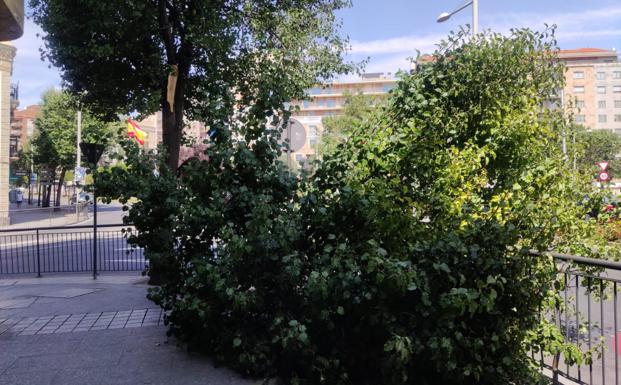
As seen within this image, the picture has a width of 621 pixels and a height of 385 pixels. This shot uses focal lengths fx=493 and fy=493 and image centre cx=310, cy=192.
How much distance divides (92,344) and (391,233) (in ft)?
11.2

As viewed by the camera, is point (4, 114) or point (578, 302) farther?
point (4, 114)

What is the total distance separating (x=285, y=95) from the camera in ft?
15.4

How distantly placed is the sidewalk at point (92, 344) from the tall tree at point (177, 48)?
259 cm

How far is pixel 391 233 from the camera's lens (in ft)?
13.1

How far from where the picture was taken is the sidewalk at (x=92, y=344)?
422 cm

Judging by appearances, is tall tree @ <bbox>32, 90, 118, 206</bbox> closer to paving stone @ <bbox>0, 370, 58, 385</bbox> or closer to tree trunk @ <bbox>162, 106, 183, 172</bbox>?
tree trunk @ <bbox>162, 106, 183, 172</bbox>

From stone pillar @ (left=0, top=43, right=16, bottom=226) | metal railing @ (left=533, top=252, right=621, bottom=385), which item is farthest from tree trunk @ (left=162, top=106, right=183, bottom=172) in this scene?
stone pillar @ (left=0, top=43, right=16, bottom=226)

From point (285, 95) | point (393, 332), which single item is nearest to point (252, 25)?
point (285, 95)

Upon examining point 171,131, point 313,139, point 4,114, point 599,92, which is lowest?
point 171,131

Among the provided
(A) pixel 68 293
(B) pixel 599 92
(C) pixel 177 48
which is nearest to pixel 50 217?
(A) pixel 68 293

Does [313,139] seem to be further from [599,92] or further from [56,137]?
[599,92]

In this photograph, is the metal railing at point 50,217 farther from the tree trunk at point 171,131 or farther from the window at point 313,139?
the tree trunk at point 171,131

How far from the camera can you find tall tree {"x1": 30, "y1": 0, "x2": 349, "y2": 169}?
8156mm

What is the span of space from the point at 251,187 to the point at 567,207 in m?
2.85
